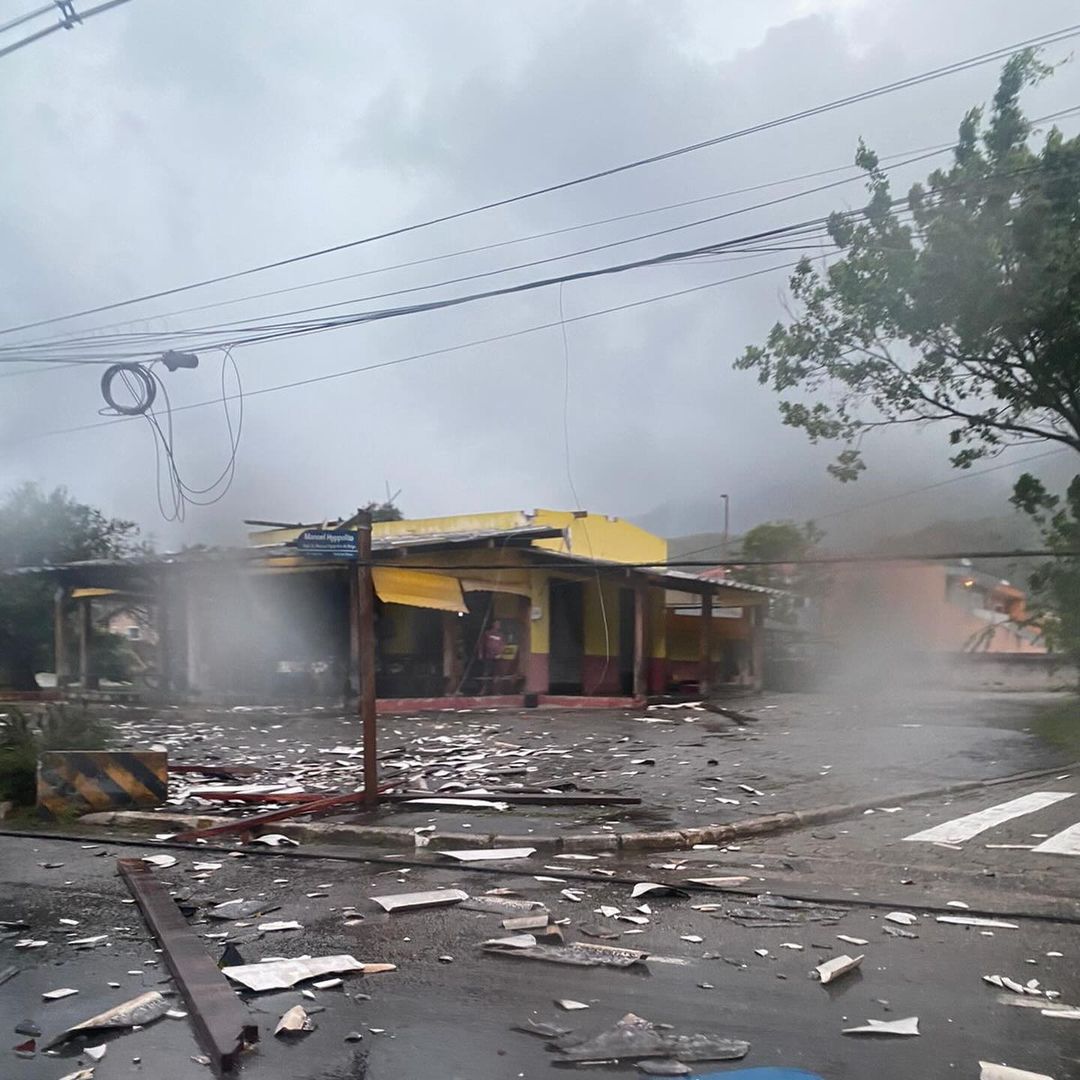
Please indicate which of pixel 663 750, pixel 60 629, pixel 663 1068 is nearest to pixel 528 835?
pixel 663 1068

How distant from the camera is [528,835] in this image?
9203 mm

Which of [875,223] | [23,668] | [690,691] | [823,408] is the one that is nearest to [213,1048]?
[875,223]

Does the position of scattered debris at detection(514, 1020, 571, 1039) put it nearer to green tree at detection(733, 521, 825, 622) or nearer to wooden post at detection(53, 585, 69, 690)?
green tree at detection(733, 521, 825, 622)

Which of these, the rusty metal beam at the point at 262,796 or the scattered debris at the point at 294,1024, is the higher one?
the scattered debris at the point at 294,1024

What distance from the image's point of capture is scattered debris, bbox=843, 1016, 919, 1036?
4.56 meters

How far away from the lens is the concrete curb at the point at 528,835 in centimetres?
902

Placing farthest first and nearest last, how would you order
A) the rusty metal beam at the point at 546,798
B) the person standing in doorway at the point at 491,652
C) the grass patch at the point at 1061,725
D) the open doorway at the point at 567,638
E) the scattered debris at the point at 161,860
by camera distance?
the open doorway at the point at 567,638 → the person standing in doorway at the point at 491,652 → the grass patch at the point at 1061,725 → the rusty metal beam at the point at 546,798 → the scattered debris at the point at 161,860

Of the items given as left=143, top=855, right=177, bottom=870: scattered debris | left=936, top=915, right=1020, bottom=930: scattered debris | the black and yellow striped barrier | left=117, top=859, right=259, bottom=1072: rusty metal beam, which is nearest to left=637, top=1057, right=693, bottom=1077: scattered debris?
left=117, top=859, right=259, bottom=1072: rusty metal beam

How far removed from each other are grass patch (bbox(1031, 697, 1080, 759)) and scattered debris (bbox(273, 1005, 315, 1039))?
1493cm

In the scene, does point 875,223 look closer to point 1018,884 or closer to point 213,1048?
point 1018,884

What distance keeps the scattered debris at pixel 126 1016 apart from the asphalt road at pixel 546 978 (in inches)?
4.0

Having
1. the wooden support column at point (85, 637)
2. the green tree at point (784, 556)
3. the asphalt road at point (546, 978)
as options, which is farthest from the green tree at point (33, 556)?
the asphalt road at point (546, 978)

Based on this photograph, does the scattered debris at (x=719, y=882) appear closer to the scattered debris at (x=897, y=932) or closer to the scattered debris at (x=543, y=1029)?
the scattered debris at (x=897, y=932)

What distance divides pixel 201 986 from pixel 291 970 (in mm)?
507
